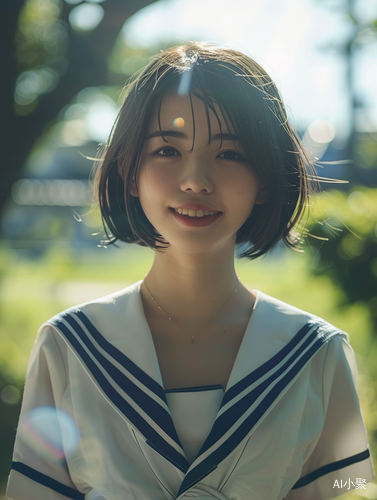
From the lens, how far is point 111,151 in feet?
3.83

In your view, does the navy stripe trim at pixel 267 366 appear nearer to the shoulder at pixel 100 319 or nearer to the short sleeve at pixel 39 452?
the shoulder at pixel 100 319

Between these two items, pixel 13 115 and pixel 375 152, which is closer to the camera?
pixel 13 115

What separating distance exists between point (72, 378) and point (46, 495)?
260 mm

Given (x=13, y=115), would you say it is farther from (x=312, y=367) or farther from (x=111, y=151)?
(x=312, y=367)

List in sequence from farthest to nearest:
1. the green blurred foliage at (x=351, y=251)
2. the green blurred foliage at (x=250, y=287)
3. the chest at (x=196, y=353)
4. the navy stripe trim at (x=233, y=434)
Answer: the green blurred foliage at (x=250, y=287) → the green blurred foliage at (x=351, y=251) → the chest at (x=196, y=353) → the navy stripe trim at (x=233, y=434)

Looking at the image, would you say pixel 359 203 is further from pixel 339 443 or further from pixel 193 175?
pixel 193 175

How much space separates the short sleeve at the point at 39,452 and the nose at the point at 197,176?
1.55ft

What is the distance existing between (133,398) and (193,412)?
0.44 ft

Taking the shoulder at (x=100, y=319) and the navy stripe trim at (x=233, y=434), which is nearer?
the navy stripe trim at (x=233, y=434)

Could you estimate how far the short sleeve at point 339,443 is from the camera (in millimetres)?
1143

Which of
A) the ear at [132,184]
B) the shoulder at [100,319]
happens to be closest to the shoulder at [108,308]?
the shoulder at [100,319]

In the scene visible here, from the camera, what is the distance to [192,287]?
1198 mm

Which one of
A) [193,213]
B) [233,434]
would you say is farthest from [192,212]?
[233,434]

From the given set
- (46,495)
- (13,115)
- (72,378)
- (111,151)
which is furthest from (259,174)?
(13,115)
